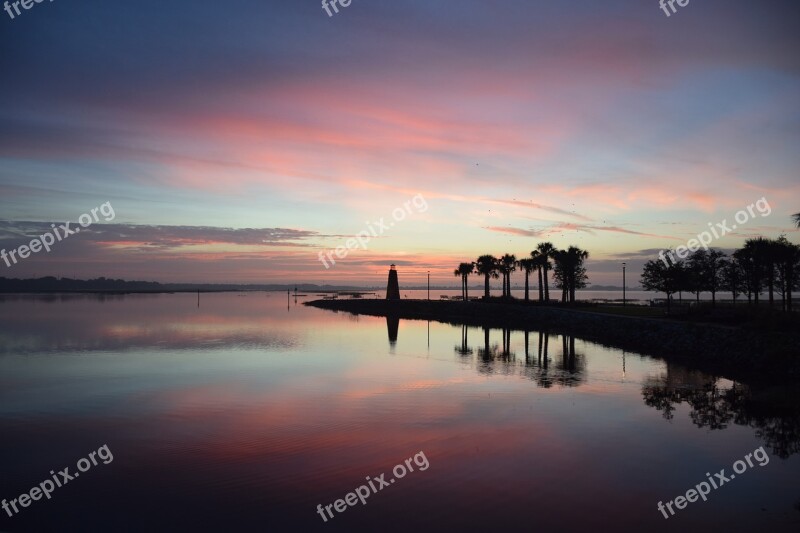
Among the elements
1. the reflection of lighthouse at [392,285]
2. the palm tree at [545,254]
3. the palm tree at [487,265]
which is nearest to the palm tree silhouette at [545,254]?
the palm tree at [545,254]

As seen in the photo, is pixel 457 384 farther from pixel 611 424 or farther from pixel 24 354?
pixel 24 354

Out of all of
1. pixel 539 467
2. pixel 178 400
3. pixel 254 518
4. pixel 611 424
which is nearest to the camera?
pixel 254 518

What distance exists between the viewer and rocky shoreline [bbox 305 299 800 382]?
2625cm

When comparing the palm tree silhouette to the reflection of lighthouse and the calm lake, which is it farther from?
the calm lake

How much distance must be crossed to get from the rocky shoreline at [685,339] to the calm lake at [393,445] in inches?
137

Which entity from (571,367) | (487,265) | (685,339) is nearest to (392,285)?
(487,265)

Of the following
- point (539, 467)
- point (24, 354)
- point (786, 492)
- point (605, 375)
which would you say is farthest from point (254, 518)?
point (24, 354)

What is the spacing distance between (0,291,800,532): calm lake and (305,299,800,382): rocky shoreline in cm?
348

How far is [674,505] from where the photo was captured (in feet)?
36.6

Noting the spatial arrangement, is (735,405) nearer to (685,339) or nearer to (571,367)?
(571,367)

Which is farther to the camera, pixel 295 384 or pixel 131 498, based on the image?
pixel 295 384

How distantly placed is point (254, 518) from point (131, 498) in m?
3.15

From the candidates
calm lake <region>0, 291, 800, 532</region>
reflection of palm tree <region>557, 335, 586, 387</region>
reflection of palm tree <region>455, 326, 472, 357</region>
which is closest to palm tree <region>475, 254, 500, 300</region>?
reflection of palm tree <region>455, 326, 472, 357</region>

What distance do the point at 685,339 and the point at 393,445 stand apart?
91.5 feet
